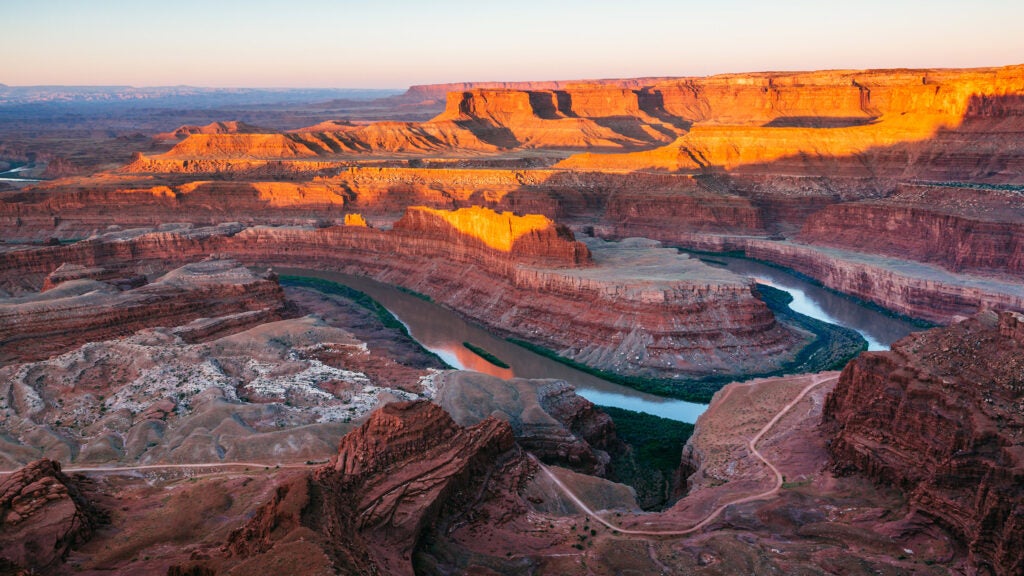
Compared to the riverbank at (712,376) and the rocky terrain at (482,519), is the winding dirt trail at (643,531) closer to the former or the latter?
the rocky terrain at (482,519)

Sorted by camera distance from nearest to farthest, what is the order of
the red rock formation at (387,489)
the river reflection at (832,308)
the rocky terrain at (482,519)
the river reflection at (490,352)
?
1. the red rock formation at (387,489)
2. the rocky terrain at (482,519)
3. the river reflection at (490,352)
4. the river reflection at (832,308)

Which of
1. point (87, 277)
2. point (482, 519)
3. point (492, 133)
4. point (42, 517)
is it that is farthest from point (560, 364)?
point (492, 133)

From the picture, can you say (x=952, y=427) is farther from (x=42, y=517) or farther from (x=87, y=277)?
(x=87, y=277)

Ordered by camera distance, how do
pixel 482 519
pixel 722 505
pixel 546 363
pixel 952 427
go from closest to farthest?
pixel 952 427 → pixel 482 519 → pixel 722 505 → pixel 546 363

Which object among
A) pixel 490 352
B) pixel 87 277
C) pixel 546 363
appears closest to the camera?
pixel 546 363

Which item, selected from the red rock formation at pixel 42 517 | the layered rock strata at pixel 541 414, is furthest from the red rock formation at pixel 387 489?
the red rock formation at pixel 42 517

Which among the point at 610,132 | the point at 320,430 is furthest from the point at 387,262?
the point at 610,132

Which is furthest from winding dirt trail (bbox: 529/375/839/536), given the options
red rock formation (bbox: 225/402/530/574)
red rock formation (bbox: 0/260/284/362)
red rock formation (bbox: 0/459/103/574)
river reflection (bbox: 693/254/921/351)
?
red rock formation (bbox: 0/260/284/362)
